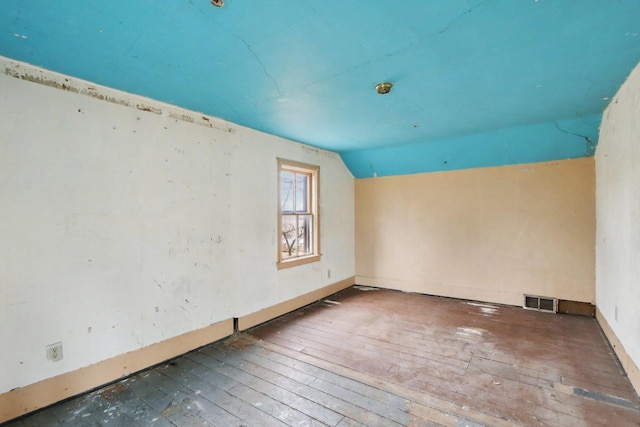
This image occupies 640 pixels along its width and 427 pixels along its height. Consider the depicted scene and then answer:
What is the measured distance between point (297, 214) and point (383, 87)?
2.41m

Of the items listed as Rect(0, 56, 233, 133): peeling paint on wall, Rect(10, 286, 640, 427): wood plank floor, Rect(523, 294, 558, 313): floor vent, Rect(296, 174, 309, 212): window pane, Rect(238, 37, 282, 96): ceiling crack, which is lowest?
Rect(10, 286, 640, 427): wood plank floor

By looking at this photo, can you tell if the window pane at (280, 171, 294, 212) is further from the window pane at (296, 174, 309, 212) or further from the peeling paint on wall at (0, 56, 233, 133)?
the peeling paint on wall at (0, 56, 233, 133)

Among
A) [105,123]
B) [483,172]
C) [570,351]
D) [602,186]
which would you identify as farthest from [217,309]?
[602,186]

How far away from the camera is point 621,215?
2.54m

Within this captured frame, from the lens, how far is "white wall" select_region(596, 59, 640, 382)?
2166 mm

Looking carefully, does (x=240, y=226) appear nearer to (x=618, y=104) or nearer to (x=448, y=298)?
(x=448, y=298)

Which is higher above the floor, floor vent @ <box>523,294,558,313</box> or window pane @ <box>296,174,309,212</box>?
window pane @ <box>296,174,309,212</box>

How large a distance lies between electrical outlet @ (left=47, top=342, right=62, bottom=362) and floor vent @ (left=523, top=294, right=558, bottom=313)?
16.6ft

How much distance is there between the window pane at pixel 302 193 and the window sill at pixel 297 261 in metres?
0.73

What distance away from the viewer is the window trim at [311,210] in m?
3.84

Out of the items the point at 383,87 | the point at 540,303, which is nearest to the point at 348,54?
the point at 383,87

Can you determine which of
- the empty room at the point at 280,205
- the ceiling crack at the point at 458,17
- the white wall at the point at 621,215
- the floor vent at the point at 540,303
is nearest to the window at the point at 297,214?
the empty room at the point at 280,205

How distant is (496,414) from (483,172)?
129 inches

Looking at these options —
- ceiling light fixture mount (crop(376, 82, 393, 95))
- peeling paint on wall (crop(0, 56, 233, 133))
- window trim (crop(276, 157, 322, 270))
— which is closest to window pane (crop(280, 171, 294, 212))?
window trim (crop(276, 157, 322, 270))
